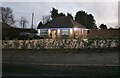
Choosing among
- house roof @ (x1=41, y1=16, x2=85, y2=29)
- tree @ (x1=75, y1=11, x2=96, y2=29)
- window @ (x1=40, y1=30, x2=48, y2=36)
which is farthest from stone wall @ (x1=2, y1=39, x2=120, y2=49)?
tree @ (x1=75, y1=11, x2=96, y2=29)

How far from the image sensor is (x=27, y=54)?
1798cm

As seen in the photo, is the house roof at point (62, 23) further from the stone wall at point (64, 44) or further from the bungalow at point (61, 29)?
the stone wall at point (64, 44)

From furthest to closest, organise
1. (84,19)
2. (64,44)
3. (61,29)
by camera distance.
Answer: (84,19)
(61,29)
(64,44)

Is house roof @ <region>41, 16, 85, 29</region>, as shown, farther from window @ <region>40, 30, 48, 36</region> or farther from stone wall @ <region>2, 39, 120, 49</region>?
stone wall @ <region>2, 39, 120, 49</region>

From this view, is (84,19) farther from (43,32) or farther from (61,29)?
(61,29)

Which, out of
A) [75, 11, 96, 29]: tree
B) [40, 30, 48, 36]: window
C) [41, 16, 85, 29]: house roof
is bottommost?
[40, 30, 48, 36]: window

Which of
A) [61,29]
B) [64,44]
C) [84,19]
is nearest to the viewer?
[64,44]

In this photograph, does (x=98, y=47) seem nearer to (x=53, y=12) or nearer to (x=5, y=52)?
(x=5, y=52)

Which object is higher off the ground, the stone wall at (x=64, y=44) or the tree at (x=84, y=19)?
the tree at (x=84, y=19)

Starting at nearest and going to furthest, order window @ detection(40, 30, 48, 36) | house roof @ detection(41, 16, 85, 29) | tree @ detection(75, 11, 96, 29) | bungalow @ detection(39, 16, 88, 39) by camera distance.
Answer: bungalow @ detection(39, 16, 88, 39) < house roof @ detection(41, 16, 85, 29) < window @ detection(40, 30, 48, 36) < tree @ detection(75, 11, 96, 29)

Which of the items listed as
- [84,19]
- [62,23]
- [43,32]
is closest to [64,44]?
[62,23]

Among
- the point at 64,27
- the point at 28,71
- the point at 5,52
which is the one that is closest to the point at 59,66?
the point at 28,71

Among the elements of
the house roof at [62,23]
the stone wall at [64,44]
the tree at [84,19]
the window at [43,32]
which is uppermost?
the tree at [84,19]

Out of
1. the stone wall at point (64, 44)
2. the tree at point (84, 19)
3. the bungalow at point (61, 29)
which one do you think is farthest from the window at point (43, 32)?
the stone wall at point (64, 44)
